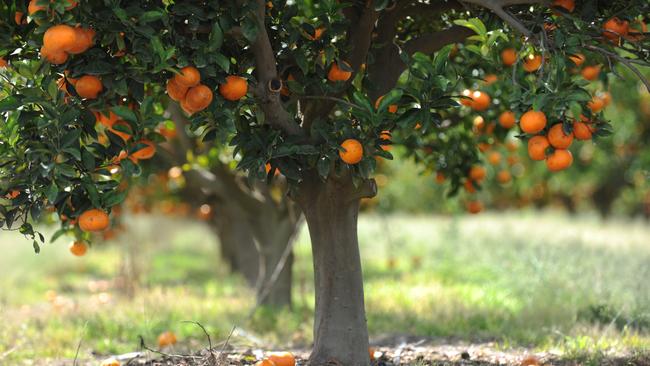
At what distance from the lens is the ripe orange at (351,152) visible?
3.20 meters

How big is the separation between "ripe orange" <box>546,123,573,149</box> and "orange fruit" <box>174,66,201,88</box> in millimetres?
1620

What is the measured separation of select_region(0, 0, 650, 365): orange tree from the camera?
9.75ft

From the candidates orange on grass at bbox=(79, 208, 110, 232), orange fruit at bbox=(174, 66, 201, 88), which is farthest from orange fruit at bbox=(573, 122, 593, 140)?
orange on grass at bbox=(79, 208, 110, 232)

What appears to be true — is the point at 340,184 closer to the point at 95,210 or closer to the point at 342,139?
the point at 342,139

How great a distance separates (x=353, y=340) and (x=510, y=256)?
15.2 feet

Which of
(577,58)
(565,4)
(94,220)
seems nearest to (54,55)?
(94,220)

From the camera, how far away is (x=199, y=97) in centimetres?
305

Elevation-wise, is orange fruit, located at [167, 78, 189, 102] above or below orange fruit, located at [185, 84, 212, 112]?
above

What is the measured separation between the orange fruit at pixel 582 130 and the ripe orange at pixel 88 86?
2145 millimetres

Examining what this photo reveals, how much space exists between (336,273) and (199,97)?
1.32m

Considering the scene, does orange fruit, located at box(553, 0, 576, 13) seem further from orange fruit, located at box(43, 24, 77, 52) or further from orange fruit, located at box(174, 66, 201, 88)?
orange fruit, located at box(43, 24, 77, 52)

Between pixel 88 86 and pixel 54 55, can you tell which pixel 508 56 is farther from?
pixel 54 55

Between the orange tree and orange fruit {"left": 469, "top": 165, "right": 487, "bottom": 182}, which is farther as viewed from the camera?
orange fruit {"left": 469, "top": 165, "right": 487, "bottom": 182}

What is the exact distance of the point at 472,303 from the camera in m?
6.60
